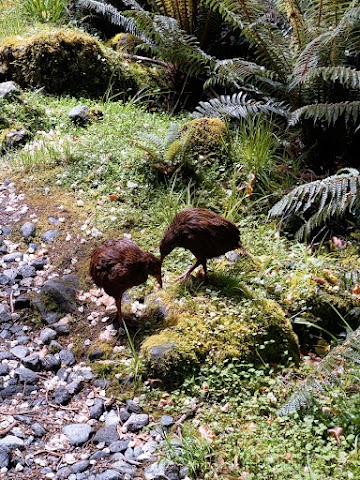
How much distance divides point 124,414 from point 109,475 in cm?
41

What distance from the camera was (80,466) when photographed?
2.57 meters

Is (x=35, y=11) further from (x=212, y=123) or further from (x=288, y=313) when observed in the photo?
(x=288, y=313)

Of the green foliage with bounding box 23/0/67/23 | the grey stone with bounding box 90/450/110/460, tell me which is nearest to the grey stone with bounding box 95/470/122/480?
the grey stone with bounding box 90/450/110/460

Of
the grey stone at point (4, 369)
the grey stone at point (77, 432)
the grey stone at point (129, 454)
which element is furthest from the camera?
the grey stone at point (4, 369)

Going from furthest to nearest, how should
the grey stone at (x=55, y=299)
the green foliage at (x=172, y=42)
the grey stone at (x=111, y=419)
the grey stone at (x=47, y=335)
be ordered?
the green foliage at (x=172, y=42)
the grey stone at (x=55, y=299)
the grey stone at (x=47, y=335)
the grey stone at (x=111, y=419)

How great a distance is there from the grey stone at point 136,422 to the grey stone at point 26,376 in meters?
0.59

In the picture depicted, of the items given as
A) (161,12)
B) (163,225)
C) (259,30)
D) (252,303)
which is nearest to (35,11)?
(161,12)

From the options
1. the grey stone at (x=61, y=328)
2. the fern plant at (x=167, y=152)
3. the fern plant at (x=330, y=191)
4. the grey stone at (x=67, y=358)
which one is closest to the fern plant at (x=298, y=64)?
the fern plant at (x=167, y=152)

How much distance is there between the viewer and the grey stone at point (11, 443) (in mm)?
2641

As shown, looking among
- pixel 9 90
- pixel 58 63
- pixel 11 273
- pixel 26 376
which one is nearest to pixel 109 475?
pixel 26 376

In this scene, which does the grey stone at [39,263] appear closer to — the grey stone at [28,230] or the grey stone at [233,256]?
the grey stone at [28,230]

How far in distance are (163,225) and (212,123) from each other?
3.90 ft

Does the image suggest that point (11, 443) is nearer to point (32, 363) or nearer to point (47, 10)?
point (32, 363)

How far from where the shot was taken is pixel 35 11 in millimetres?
7691
